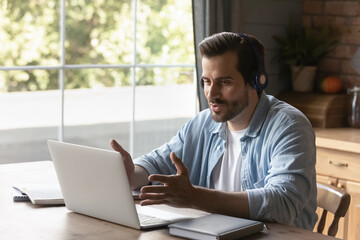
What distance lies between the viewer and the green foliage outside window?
317 centimetres

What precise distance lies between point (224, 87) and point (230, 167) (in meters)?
0.28

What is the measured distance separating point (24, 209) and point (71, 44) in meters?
1.57

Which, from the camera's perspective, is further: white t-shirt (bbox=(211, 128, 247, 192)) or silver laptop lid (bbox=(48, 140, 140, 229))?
white t-shirt (bbox=(211, 128, 247, 192))

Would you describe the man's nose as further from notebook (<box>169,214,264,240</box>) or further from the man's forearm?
notebook (<box>169,214,264,240</box>)

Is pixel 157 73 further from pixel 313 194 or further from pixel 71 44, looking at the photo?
pixel 313 194

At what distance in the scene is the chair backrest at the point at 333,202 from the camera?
2078 millimetres

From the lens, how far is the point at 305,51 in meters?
3.93

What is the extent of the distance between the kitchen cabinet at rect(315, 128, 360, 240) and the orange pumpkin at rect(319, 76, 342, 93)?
0.42 metres

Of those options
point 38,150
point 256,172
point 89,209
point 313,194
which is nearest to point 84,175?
point 89,209

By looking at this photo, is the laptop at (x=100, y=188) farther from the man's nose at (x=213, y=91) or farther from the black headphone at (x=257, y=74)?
the black headphone at (x=257, y=74)

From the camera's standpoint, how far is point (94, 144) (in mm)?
3557

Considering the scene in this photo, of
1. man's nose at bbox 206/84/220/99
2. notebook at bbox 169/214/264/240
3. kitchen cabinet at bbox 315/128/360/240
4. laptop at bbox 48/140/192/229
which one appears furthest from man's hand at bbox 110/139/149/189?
kitchen cabinet at bbox 315/128/360/240

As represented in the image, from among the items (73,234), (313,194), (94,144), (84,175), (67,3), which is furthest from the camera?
(94,144)

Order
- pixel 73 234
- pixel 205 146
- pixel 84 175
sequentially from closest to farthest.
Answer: pixel 73 234 → pixel 84 175 → pixel 205 146
